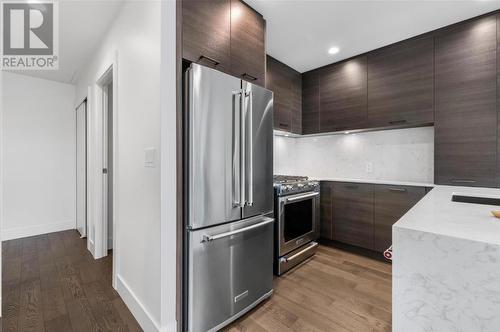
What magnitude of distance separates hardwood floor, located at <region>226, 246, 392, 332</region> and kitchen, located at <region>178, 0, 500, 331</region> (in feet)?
0.05

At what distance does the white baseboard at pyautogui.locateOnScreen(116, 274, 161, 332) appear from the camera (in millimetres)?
1445

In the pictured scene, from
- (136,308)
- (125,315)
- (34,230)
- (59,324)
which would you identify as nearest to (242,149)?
(136,308)

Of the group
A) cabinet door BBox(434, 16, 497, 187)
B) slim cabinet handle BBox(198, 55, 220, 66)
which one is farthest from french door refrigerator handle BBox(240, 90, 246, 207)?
cabinet door BBox(434, 16, 497, 187)

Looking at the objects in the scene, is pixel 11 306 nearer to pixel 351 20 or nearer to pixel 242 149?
pixel 242 149

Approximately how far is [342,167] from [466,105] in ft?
5.00

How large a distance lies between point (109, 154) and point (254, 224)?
2.50 meters

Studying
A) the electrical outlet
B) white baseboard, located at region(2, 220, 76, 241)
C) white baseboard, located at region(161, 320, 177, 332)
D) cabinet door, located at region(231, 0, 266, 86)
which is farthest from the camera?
white baseboard, located at region(2, 220, 76, 241)

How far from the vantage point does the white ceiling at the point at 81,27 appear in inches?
76.6

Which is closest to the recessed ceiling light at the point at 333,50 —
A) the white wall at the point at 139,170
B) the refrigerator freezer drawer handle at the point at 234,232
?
the white wall at the point at 139,170

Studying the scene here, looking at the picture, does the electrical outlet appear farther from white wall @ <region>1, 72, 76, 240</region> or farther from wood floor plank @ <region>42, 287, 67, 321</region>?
white wall @ <region>1, 72, 76, 240</region>

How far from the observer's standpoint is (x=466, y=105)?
7.08 feet

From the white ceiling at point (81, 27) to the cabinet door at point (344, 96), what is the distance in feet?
8.41

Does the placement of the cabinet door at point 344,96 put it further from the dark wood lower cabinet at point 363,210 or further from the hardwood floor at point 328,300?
the hardwood floor at point 328,300

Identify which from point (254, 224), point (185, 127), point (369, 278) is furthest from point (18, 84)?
point (369, 278)
